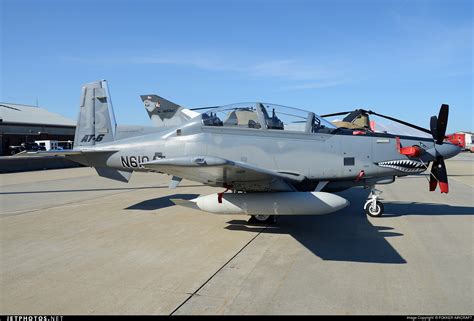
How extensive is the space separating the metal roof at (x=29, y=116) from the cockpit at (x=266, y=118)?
48527 millimetres

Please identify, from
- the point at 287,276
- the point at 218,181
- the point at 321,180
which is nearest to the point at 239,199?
the point at 218,181

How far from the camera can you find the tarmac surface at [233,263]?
3742mm

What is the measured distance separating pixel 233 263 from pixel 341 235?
8.13ft

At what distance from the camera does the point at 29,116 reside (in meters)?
52.5

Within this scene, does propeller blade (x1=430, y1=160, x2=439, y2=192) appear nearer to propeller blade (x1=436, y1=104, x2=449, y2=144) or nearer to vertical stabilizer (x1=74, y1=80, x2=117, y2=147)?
propeller blade (x1=436, y1=104, x2=449, y2=144)

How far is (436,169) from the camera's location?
7.48m

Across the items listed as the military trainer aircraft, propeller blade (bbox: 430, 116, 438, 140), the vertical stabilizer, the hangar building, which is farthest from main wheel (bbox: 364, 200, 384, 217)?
the hangar building

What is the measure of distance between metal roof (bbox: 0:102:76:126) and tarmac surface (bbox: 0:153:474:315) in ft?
155

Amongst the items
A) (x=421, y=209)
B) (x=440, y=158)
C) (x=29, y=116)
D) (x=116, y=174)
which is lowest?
(x=421, y=209)

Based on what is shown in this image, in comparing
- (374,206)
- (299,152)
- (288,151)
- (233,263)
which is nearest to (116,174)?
(288,151)

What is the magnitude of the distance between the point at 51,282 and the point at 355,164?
5.66 meters

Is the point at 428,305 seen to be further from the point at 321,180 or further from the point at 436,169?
the point at 436,169

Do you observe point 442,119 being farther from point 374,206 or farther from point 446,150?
point 374,206

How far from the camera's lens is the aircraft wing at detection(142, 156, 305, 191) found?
16.9 ft
